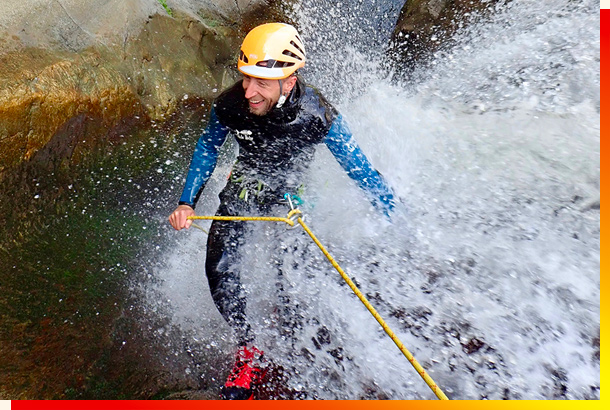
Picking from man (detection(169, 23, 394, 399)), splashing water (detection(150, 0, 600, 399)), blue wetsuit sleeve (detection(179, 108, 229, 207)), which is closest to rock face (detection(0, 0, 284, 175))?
splashing water (detection(150, 0, 600, 399))

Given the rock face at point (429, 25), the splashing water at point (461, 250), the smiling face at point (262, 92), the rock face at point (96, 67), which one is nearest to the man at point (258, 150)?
the smiling face at point (262, 92)

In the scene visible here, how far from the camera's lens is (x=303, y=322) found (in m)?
3.34

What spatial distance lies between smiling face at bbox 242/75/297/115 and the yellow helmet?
4 cm

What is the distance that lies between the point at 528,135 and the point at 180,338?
12.0ft

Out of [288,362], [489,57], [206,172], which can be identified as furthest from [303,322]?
[489,57]

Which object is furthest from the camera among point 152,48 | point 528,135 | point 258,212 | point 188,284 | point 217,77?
point 217,77

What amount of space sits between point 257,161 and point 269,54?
748 millimetres

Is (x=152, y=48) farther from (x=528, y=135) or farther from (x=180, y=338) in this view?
(x=528, y=135)

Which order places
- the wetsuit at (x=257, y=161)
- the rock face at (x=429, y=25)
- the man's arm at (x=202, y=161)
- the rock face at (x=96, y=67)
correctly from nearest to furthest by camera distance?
the wetsuit at (x=257, y=161), the man's arm at (x=202, y=161), the rock face at (x=96, y=67), the rock face at (x=429, y=25)

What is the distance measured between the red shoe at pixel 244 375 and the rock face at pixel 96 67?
92.8 inches

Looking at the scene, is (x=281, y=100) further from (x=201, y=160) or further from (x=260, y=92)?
(x=201, y=160)

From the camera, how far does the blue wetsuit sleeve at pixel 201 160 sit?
2879mm

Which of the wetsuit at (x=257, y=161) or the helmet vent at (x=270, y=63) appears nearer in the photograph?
the helmet vent at (x=270, y=63)

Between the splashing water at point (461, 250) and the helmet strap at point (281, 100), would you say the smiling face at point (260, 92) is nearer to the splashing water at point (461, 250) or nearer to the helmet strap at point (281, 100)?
the helmet strap at point (281, 100)
